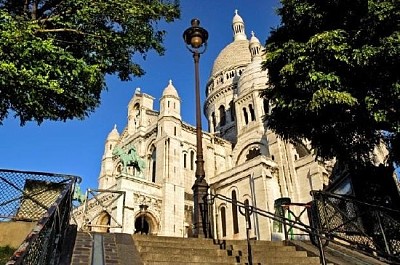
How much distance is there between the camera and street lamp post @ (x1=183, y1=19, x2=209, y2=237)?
907cm

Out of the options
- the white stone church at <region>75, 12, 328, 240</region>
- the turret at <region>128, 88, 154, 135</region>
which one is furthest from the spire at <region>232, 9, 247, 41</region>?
the turret at <region>128, 88, 154, 135</region>

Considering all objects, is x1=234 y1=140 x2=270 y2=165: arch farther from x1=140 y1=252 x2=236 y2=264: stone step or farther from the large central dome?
x1=140 y1=252 x2=236 y2=264: stone step

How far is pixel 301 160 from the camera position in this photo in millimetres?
30297

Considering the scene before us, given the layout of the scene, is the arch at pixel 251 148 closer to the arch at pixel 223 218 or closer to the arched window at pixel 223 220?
the arch at pixel 223 218

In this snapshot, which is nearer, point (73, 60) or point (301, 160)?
point (73, 60)

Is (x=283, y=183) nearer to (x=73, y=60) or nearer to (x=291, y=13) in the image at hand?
(x=291, y=13)

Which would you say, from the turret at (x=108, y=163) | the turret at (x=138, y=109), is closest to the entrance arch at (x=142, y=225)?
the turret at (x=108, y=163)

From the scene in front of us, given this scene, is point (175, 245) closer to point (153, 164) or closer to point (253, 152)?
point (153, 164)

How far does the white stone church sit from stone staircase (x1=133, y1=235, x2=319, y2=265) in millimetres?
13768

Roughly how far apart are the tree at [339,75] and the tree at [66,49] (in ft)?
15.6

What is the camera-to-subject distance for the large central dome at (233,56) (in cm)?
5119

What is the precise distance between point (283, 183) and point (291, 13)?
20.5 m

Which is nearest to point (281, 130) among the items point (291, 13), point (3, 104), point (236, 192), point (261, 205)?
point (291, 13)

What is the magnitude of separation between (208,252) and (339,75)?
6.75 metres
